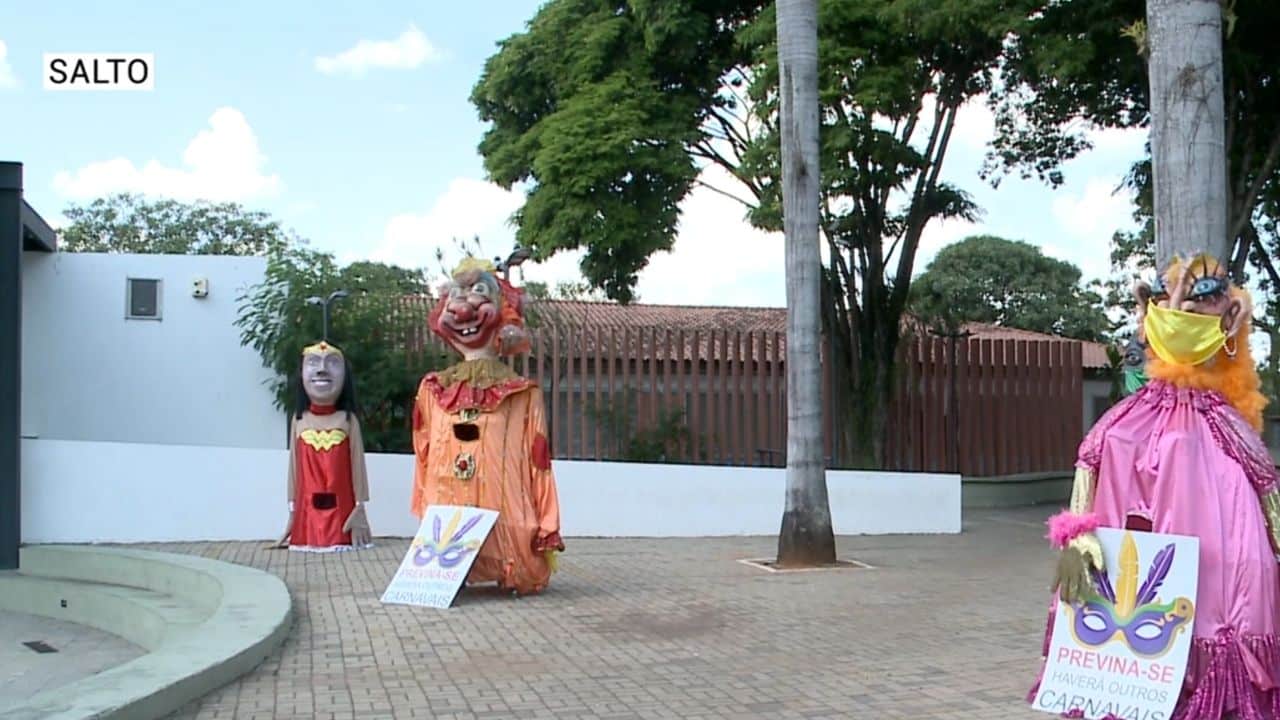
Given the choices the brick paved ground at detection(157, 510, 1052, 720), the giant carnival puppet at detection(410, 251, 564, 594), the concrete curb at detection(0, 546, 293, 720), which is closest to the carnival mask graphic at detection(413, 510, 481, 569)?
the giant carnival puppet at detection(410, 251, 564, 594)

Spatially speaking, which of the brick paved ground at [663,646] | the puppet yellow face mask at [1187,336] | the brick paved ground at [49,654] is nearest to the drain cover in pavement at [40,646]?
the brick paved ground at [49,654]

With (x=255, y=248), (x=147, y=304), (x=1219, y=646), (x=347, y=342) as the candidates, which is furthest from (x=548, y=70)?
(x=255, y=248)

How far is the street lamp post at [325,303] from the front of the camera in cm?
1293

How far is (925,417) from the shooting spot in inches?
682

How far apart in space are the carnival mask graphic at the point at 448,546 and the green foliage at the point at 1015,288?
30097 millimetres

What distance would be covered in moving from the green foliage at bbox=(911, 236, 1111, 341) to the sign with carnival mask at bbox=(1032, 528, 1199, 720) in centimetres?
3231

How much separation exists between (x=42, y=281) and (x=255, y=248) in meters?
25.4

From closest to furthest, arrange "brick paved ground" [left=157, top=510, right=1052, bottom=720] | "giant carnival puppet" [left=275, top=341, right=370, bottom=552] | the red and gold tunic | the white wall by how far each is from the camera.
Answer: "brick paved ground" [left=157, top=510, right=1052, bottom=720] < the red and gold tunic < "giant carnival puppet" [left=275, top=341, right=370, bottom=552] < the white wall

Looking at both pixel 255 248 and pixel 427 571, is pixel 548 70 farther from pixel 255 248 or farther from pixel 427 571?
pixel 255 248

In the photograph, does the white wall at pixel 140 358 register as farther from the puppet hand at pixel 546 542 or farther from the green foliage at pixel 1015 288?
the green foliage at pixel 1015 288

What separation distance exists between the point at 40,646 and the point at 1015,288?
34182 millimetres

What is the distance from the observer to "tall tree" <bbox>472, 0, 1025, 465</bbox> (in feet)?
45.9

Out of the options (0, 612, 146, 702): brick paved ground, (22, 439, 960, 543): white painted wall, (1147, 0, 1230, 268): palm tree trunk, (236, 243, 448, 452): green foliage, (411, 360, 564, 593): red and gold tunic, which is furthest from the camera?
(236, 243, 448, 452): green foliage

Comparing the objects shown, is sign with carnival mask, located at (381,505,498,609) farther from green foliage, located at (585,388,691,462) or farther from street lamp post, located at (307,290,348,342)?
green foliage, located at (585,388,691,462)
